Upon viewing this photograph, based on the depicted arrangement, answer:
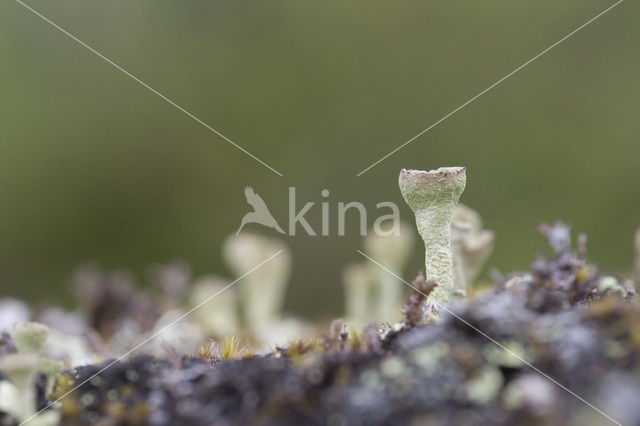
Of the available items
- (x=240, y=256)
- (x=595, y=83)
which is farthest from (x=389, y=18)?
(x=240, y=256)

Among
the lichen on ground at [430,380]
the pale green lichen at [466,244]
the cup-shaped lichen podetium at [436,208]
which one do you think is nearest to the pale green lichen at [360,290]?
the pale green lichen at [466,244]

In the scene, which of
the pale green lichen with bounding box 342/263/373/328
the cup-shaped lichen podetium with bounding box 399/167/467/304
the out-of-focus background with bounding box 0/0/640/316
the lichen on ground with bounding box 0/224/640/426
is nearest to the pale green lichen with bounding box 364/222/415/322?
the pale green lichen with bounding box 342/263/373/328

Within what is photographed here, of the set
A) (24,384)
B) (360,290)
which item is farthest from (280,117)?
(24,384)

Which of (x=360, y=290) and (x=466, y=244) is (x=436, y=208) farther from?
(x=360, y=290)

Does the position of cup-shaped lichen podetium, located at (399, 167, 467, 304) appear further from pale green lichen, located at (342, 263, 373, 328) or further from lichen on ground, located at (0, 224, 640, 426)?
pale green lichen, located at (342, 263, 373, 328)

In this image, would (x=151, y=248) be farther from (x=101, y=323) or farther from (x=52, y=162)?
(x=101, y=323)
